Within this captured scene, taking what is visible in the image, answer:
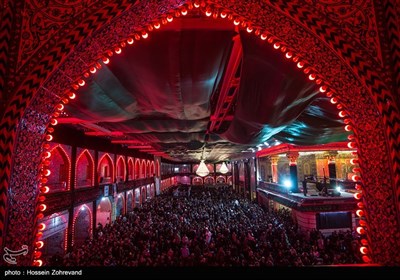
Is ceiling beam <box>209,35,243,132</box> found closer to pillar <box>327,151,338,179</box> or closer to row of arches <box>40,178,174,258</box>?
row of arches <box>40,178,174,258</box>

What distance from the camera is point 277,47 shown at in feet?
7.97

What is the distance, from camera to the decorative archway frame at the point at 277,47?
6.94 ft

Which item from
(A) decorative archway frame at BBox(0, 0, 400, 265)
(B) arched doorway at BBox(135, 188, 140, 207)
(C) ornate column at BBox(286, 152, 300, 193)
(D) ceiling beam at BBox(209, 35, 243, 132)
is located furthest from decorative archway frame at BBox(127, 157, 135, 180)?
(A) decorative archway frame at BBox(0, 0, 400, 265)

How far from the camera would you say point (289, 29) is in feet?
7.79

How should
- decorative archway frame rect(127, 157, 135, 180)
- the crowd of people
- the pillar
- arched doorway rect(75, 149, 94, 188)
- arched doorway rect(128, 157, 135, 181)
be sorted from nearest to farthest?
1. the crowd of people
2. arched doorway rect(75, 149, 94, 188)
3. the pillar
4. arched doorway rect(128, 157, 135, 181)
5. decorative archway frame rect(127, 157, 135, 180)

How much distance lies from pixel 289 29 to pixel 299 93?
1309 mm

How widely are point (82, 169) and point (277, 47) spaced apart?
41.0 feet

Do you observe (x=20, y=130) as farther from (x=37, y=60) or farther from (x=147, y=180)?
(x=147, y=180)

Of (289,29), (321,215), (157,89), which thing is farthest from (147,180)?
(289,29)

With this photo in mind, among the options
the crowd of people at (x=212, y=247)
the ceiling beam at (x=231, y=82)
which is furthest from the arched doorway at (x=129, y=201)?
the ceiling beam at (x=231, y=82)

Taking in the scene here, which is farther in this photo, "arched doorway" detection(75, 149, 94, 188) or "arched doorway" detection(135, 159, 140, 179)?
Result: "arched doorway" detection(135, 159, 140, 179)

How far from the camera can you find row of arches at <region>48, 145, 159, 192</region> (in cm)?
998

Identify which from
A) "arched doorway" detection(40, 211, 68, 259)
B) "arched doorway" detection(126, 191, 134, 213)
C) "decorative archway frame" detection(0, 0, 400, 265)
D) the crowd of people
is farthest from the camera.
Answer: "arched doorway" detection(126, 191, 134, 213)

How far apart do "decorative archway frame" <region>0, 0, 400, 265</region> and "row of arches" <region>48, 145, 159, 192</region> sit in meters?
7.74
